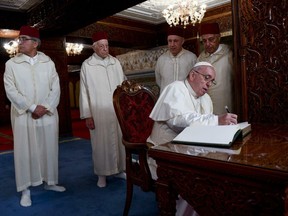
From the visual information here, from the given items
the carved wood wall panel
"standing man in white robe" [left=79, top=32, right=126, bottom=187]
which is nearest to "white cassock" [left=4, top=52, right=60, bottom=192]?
"standing man in white robe" [left=79, top=32, right=126, bottom=187]

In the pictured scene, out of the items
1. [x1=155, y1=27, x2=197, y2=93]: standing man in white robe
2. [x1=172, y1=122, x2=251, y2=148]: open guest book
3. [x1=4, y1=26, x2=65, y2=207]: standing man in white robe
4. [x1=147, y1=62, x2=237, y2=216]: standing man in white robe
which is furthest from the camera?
[x1=155, y1=27, x2=197, y2=93]: standing man in white robe

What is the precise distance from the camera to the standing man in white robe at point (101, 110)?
333 cm

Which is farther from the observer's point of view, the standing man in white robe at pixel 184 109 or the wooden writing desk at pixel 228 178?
the standing man in white robe at pixel 184 109

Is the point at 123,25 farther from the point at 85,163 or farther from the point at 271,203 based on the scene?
the point at 271,203

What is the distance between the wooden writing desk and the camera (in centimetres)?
104

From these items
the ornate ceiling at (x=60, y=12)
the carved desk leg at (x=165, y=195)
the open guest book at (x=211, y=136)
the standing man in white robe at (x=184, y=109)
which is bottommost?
the carved desk leg at (x=165, y=195)

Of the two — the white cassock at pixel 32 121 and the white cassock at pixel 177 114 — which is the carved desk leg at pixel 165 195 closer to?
the white cassock at pixel 177 114

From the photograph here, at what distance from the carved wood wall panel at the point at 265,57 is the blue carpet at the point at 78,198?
1285mm

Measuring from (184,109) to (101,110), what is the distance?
1744 mm

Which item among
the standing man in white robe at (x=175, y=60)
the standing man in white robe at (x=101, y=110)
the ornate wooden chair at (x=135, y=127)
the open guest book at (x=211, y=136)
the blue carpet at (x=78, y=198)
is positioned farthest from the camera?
the standing man in white robe at (x=175, y=60)

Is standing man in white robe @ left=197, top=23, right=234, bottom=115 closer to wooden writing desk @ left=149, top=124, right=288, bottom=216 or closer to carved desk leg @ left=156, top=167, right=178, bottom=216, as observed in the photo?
wooden writing desk @ left=149, top=124, right=288, bottom=216

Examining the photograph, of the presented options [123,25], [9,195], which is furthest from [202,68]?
[123,25]

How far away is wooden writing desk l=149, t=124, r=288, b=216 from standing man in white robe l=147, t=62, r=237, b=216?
303mm

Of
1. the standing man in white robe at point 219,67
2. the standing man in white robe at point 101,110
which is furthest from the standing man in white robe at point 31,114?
the standing man in white robe at point 219,67
